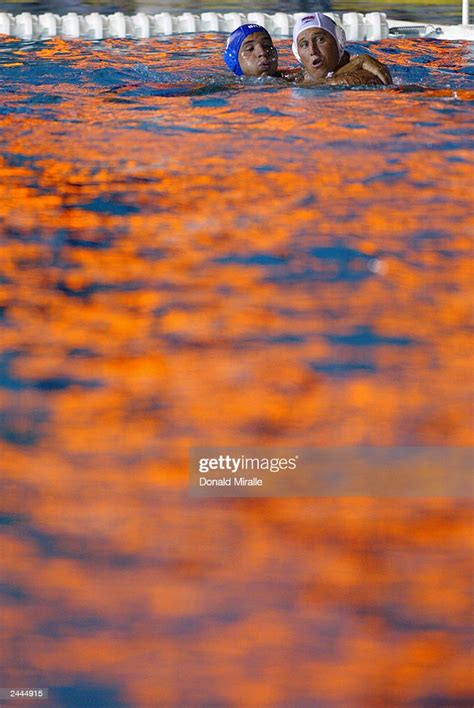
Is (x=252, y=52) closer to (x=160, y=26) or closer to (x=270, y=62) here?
(x=270, y=62)

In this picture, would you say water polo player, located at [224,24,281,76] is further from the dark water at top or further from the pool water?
the dark water at top

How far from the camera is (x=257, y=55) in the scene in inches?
200

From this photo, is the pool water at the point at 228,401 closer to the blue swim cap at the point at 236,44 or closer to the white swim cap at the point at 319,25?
the white swim cap at the point at 319,25

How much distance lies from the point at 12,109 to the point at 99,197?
→ 81.9 inches

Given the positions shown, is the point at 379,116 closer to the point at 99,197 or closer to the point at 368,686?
the point at 99,197

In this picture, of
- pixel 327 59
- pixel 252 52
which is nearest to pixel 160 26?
pixel 252 52

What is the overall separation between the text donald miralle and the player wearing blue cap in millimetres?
3699

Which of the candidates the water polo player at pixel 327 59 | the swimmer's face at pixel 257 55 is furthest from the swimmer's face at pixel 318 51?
the swimmer's face at pixel 257 55

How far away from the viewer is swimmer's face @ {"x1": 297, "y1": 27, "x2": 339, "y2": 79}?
4.79 meters

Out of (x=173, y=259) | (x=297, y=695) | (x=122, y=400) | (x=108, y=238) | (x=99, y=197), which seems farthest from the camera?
(x=99, y=197)

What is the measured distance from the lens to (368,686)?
1138 mm

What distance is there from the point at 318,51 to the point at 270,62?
412 mm

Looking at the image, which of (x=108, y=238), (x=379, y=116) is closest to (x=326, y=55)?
(x=379, y=116)

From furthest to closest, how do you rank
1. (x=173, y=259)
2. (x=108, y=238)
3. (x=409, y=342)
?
(x=108, y=238) < (x=173, y=259) < (x=409, y=342)
